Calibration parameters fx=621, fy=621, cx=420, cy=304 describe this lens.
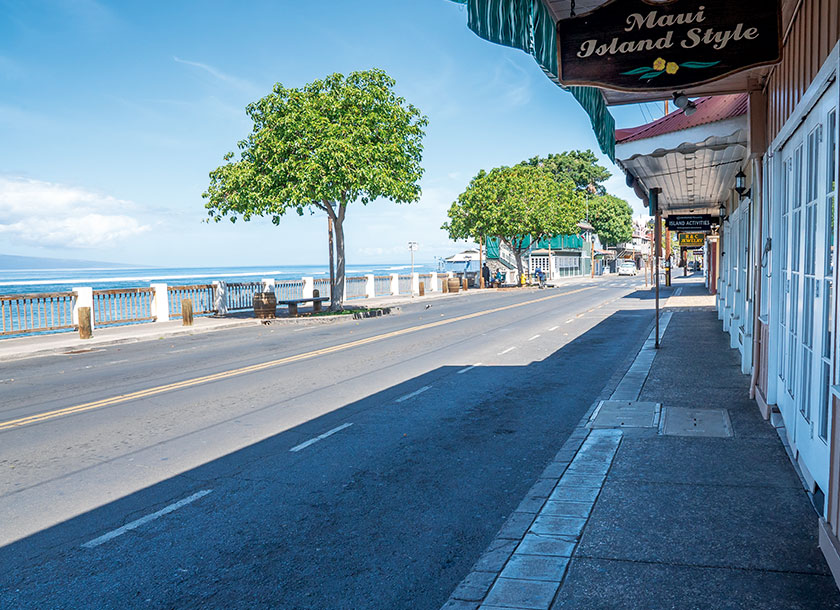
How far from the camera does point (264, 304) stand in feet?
77.8

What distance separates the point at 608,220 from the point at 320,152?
77576 millimetres

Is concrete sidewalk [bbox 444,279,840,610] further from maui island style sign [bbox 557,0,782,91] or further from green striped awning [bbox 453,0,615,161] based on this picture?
green striped awning [bbox 453,0,615,161]

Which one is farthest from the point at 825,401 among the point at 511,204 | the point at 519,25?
the point at 511,204

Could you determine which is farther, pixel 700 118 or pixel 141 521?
pixel 700 118

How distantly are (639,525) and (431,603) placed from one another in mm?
1588

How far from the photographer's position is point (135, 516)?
4.84 metres

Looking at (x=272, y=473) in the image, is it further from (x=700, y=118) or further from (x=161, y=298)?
(x=161, y=298)

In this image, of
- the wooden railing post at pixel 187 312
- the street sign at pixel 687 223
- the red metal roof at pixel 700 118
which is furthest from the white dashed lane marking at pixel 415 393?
the wooden railing post at pixel 187 312

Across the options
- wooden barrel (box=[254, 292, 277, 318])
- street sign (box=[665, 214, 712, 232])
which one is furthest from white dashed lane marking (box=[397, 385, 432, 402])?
wooden barrel (box=[254, 292, 277, 318])

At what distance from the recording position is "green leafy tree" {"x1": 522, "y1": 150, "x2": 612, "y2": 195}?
9606 cm

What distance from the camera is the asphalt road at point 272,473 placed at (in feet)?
12.6

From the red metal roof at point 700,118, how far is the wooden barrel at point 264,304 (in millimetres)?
17217

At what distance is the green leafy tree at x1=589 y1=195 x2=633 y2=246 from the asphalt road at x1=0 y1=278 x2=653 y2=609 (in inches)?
3255

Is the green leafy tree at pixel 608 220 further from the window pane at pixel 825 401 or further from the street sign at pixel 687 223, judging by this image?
the window pane at pixel 825 401
